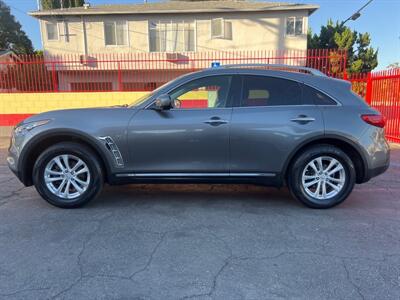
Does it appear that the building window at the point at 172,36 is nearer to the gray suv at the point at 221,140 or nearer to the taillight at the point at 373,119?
the gray suv at the point at 221,140

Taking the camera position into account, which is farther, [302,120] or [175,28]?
[175,28]

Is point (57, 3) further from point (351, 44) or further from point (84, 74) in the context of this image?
point (351, 44)

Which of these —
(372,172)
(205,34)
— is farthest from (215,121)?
(205,34)

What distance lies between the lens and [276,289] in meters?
2.34

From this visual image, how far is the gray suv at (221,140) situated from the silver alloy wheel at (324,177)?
0.04 ft

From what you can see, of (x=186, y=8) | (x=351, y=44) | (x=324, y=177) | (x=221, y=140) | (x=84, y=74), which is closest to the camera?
(x=221, y=140)

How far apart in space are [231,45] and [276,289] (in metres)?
18.2

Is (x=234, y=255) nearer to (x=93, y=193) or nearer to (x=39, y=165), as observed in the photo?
(x=93, y=193)

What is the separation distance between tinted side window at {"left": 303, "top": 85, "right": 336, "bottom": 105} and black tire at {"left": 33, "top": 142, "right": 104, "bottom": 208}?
2727mm

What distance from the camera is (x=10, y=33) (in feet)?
105

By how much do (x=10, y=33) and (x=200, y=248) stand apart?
37543mm

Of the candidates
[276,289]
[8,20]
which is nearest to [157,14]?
[276,289]

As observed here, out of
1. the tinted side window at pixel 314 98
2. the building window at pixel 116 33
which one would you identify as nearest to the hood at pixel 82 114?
the tinted side window at pixel 314 98

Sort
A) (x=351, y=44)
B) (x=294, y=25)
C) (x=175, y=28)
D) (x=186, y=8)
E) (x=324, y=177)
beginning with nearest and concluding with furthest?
(x=324, y=177), (x=294, y=25), (x=186, y=8), (x=175, y=28), (x=351, y=44)
